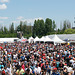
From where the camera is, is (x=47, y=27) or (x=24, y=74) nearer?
(x=24, y=74)

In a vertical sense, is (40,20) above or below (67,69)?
above

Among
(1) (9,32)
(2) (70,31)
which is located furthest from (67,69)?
(1) (9,32)

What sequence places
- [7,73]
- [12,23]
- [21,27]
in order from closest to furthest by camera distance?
[7,73] → [21,27] → [12,23]

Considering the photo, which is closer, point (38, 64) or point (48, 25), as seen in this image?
point (38, 64)

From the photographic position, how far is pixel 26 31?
92250 millimetres

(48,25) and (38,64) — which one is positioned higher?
(48,25)

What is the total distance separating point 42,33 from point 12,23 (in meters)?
27.2

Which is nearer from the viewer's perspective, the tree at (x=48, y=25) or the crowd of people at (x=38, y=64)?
the crowd of people at (x=38, y=64)

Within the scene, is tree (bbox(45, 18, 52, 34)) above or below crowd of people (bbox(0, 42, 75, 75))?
above

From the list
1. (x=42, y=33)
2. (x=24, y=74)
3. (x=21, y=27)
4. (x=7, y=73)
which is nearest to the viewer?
(x=24, y=74)

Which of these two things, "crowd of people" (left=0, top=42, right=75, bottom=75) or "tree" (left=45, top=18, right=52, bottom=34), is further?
"tree" (left=45, top=18, right=52, bottom=34)

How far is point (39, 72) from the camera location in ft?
29.9

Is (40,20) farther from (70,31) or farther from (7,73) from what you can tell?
(7,73)

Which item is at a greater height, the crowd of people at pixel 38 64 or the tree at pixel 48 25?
the tree at pixel 48 25
